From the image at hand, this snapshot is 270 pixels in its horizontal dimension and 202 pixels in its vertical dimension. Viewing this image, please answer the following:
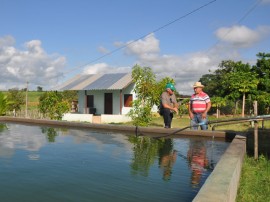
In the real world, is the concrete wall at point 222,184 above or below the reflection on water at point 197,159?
above

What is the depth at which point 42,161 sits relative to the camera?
669 cm

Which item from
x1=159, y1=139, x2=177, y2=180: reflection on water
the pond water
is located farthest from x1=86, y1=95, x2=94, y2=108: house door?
x1=159, y1=139, x2=177, y2=180: reflection on water

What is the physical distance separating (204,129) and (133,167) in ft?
14.8

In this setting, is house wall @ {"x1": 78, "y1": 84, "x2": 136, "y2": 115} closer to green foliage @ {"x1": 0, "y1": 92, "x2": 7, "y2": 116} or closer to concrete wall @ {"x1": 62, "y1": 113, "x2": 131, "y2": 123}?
concrete wall @ {"x1": 62, "y1": 113, "x2": 131, "y2": 123}

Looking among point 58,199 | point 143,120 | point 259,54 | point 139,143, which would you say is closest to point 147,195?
point 58,199

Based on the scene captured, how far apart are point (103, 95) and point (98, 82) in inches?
44.3

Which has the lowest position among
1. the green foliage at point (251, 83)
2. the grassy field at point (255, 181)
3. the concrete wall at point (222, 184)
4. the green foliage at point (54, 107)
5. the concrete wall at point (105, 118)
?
the grassy field at point (255, 181)

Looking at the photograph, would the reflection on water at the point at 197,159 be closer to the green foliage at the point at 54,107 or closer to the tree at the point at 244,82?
the green foliage at the point at 54,107

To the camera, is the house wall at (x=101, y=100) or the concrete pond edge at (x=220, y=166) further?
the house wall at (x=101, y=100)

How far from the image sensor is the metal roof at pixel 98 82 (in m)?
25.1

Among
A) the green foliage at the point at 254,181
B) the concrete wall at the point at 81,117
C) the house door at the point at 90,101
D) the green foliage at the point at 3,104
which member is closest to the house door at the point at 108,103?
the house door at the point at 90,101

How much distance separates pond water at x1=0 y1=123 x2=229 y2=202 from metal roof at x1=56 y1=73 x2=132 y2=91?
15.3 metres

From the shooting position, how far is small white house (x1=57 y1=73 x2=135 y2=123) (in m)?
24.9

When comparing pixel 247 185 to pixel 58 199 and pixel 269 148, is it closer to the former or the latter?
pixel 58 199
